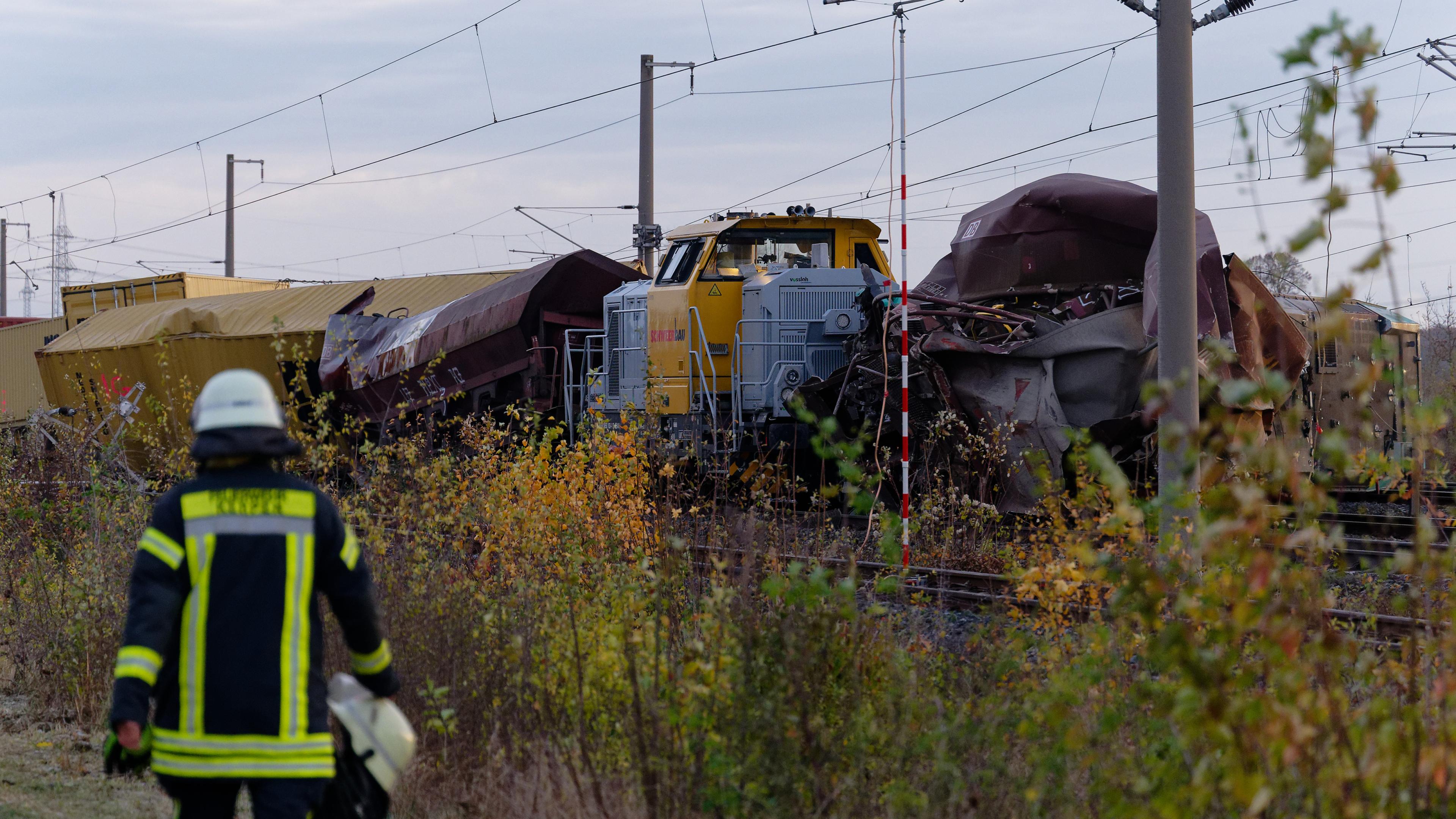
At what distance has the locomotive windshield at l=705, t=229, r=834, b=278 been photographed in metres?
14.0

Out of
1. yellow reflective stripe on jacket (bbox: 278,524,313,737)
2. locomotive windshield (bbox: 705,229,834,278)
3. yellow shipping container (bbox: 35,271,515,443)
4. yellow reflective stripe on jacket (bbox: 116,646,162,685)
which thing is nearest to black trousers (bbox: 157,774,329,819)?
yellow reflective stripe on jacket (bbox: 278,524,313,737)

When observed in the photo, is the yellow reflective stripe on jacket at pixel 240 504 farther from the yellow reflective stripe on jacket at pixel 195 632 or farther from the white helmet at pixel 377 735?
the white helmet at pixel 377 735

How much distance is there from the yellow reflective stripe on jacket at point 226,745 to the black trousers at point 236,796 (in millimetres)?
65

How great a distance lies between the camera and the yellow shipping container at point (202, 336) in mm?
18375

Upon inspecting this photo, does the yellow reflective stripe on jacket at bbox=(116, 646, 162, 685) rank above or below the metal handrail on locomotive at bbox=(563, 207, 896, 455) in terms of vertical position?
below

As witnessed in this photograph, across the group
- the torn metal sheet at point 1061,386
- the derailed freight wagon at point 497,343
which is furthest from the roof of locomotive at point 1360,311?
the derailed freight wagon at point 497,343

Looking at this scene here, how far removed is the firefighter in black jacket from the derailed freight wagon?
37.5 ft

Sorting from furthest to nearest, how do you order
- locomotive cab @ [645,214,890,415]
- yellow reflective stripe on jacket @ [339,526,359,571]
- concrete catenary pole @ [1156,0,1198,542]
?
1. locomotive cab @ [645,214,890,415]
2. concrete catenary pole @ [1156,0,1198,542]
3. yellow reflective stripe on jacket @ [339,526,359,571]

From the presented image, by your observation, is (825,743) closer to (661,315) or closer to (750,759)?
(750,759)

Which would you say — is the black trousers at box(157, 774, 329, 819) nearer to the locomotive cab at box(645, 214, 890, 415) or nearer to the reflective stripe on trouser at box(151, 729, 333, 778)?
the reflective stripe on trouser at box(151, 729, 333, 778)

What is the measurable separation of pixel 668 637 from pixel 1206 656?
242 cm

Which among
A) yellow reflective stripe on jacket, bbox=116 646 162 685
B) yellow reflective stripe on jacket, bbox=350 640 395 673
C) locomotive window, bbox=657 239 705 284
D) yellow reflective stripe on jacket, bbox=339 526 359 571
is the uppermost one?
locomotive window, bbox=657 239 705 284

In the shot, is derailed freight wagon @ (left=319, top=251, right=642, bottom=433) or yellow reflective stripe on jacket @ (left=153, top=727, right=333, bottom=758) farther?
derailed freight wagon @ (left=319, top=251, right=642, bottom=433)

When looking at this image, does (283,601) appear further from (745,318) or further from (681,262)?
(681,262)
